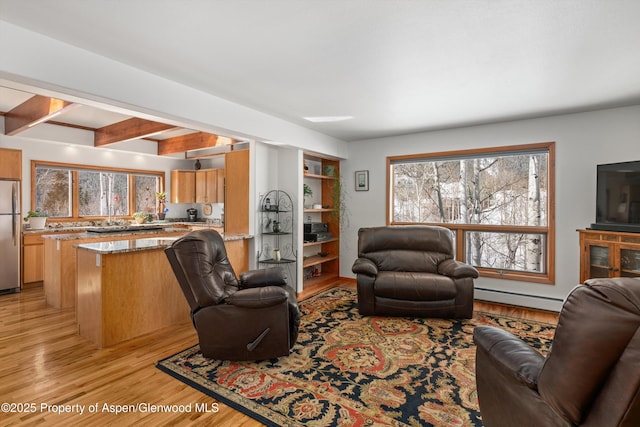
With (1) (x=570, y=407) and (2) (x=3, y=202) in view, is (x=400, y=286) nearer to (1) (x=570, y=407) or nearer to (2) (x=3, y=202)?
(1) (x=570, y=407)

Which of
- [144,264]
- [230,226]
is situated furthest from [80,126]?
[144,264]

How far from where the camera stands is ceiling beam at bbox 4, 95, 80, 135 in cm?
350

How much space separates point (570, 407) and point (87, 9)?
3.02 meters

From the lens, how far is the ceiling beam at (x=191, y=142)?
536 cm

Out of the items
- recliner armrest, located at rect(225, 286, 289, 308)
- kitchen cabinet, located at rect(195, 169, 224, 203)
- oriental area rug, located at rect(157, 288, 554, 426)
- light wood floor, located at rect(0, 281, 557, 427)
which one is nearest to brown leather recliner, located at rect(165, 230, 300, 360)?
recliner armrest, located at rect(225, 286, 289, 308)

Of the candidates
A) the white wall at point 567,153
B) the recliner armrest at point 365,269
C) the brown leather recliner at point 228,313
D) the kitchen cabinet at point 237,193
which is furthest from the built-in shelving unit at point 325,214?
the brown leather recliner at point 228,313

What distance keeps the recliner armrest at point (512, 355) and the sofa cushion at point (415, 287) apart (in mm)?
1882

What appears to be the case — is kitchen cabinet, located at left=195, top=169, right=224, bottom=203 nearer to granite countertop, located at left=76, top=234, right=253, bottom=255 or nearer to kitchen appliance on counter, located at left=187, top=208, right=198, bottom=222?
kitchen appliance on counter, located at left=187, top=208, right=198, bottom=222

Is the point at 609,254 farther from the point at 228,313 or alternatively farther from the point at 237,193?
the point at 237,193

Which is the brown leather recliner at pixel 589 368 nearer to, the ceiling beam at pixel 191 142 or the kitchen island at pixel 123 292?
the kitchen island at pixel 123 292

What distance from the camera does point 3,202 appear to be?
179 inches

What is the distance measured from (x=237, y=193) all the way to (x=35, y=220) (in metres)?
3.28

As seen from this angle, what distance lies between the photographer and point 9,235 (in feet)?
15.0

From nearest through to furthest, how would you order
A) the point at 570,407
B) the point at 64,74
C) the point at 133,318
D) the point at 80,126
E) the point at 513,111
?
the point at 570,407 → the point at 64,74 → the point at 133,318 → the point at 513,111 → the point at 80,126
